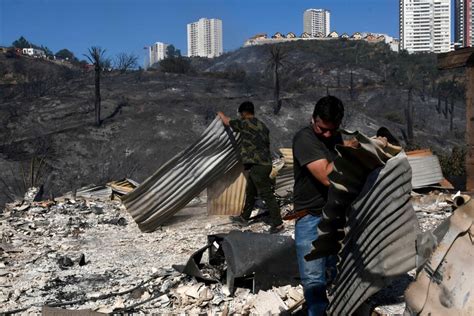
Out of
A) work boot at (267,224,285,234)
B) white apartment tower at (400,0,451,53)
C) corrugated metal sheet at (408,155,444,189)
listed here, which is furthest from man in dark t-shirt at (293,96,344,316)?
white apartment tower at (400,0,451,53)

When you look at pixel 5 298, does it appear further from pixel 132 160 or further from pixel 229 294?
pixel 132 160

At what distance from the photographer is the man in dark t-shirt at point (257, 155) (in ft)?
19.6

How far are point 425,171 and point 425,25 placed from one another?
93.9m

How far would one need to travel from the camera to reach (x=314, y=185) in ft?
9.83

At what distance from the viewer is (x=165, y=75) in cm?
4222

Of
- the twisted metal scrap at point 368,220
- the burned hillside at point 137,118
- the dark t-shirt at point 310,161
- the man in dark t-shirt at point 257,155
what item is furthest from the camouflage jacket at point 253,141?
the burned hillside at point 137,118

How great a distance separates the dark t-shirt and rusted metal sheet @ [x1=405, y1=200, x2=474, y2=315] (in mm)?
897

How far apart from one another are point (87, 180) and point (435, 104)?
2988 cm

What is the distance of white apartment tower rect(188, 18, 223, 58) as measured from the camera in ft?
374

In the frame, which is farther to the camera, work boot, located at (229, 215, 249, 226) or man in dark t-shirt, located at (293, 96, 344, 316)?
work boot, located at (229, 215, 249, 226)

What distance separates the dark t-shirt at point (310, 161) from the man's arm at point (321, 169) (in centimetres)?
2

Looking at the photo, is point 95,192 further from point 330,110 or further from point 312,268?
point 330,110

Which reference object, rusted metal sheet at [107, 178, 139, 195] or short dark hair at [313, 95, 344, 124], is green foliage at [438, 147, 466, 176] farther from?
short dark hair at [313, 95, 344, 124]

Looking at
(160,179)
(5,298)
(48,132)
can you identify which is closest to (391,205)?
(5,298)
